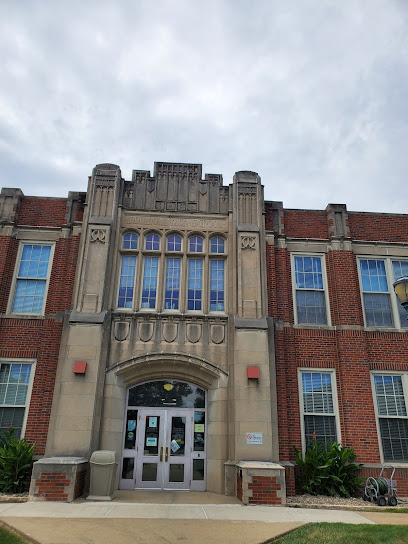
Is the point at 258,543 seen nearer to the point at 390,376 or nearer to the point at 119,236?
the point at 390,376

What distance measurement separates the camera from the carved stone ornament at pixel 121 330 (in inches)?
472

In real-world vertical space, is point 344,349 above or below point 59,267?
below

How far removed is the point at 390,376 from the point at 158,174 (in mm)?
9548

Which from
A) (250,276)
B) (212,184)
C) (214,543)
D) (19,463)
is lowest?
(214,543)

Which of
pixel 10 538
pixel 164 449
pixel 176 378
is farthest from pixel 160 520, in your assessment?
pixel 176 378

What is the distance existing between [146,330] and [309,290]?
5.33 m

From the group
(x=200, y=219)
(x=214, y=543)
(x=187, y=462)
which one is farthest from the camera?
(x=200, y=219)

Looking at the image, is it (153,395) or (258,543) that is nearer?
(258,543)

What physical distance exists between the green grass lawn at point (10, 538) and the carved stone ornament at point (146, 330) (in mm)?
5862

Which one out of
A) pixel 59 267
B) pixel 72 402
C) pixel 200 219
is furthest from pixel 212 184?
pixel 72 402

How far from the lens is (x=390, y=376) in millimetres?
12883

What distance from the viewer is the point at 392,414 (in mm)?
12414

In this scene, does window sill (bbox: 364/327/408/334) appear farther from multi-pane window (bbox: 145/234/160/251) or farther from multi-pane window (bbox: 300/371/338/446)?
multi-pane window (bbox: 145/234/160/251)

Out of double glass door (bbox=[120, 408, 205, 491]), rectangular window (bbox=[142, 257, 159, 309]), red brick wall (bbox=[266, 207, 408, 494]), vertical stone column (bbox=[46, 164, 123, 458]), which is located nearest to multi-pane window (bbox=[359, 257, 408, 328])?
red brick wall (bbox=[266, 207, 408, 494])
